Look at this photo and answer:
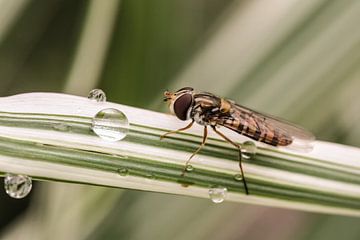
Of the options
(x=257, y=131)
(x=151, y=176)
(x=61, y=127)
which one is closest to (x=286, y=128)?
(x=257, y=131)

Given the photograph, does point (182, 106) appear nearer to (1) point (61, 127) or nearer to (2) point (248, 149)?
(2) point (248, 149)

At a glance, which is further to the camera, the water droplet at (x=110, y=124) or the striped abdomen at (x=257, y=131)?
the striped abdomen at (x=257, y=131)

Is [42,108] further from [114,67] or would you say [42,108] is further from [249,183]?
[114,67]

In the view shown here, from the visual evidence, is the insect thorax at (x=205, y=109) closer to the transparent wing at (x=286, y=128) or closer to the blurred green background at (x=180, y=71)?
the transparent wing at (x=286, y=128)

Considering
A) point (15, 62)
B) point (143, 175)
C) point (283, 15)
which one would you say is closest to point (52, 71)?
point (15, 62)

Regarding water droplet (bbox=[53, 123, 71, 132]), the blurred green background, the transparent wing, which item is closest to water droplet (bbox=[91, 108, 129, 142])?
water droplet (bbox=[53, 123, 71, 132])

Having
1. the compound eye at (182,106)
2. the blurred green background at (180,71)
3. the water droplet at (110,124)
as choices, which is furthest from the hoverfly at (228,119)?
the blurred green background at (180,71)
